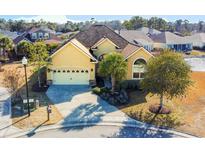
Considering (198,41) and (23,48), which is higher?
(198,41)

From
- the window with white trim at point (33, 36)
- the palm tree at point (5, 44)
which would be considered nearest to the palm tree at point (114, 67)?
the palm tree at point (5, 44)

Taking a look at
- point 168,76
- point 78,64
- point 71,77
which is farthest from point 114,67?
point 168,76

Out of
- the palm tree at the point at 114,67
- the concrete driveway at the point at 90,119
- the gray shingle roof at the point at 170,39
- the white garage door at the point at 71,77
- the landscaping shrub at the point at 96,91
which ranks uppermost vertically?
the gray shingle roof at the point at 170,39

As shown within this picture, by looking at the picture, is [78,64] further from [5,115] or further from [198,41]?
[198,41]

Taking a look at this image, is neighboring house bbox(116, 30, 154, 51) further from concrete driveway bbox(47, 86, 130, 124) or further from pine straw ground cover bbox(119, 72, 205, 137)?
concrete driveway bbox(47, 86, 130, 124)

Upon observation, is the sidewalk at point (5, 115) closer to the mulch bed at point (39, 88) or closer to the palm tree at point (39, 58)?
the mulch bed at point (39, 88)

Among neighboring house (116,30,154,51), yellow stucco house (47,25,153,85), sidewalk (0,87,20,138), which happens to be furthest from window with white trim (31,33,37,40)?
sidewalk (0,87,20,138)

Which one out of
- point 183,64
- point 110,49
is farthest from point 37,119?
point 110,49
